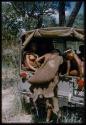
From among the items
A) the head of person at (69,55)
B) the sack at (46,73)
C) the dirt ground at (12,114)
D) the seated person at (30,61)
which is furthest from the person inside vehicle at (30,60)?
the sack at (46,73)

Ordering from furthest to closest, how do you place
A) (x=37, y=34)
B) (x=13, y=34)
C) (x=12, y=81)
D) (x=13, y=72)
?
(x=13, y=34) → (x=13, y=72) → (x=12, y=81) → (x=37, y=34)

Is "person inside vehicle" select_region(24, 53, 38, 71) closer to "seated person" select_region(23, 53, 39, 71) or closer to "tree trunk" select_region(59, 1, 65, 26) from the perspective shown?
"seated person" select_region(23, 53, 39, 71)

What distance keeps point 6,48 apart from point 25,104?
29.2ft

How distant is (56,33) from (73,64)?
0.90 m

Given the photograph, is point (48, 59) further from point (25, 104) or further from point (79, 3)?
point (79, 3)

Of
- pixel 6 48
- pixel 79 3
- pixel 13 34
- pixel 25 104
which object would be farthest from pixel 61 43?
pixel 13 34

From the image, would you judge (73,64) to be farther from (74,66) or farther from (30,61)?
(30,61)

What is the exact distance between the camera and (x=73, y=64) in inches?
380

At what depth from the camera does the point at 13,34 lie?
21484 millimetres

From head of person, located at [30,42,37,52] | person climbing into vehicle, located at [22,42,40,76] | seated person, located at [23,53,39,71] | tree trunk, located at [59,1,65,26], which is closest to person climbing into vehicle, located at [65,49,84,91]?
person climbing into vehicle, located at [22,42,40,76]

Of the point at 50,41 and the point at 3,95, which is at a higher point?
the point at 50,41

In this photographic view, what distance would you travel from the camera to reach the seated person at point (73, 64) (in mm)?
9327

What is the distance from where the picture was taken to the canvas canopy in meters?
9.39

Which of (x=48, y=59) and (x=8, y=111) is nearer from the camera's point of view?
(x=48, y=59)
